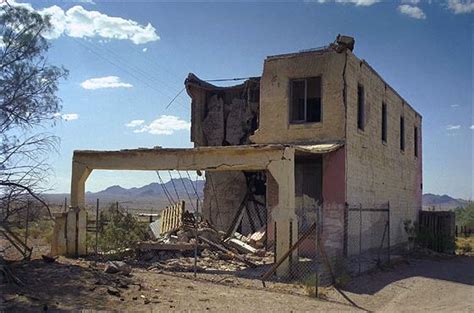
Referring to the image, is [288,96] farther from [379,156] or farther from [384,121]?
[384,121]

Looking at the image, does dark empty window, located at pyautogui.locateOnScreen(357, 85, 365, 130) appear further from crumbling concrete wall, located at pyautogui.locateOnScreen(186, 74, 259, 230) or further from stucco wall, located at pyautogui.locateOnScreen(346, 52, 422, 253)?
crumbling concrete wall, located at pyautogui.locateOnScreen(186, 74, 259, 230)

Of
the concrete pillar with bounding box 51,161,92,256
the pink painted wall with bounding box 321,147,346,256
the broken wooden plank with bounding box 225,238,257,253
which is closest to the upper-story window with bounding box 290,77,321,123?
the pink painted wall with bounding box 321,147,346,256

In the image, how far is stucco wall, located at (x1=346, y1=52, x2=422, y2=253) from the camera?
19.2 m

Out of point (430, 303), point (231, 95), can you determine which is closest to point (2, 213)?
point (430, 303)

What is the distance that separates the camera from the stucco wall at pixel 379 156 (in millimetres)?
19250

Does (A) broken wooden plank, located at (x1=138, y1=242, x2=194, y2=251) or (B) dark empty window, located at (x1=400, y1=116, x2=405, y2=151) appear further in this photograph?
(B) dark empty window, located at (x1=400, y1=116, x2=405, y2=151)

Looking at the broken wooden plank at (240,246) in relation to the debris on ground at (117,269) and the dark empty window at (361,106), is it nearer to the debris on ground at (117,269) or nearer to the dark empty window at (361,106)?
the dark empty window at (361,106)

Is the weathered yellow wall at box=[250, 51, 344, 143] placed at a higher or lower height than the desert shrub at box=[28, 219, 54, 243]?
higher

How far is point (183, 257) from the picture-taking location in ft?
60.4

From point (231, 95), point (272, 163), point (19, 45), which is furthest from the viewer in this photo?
point (231, 95)

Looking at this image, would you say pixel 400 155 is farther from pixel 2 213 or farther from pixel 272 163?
pixel 2 213

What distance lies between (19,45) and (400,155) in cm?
1810

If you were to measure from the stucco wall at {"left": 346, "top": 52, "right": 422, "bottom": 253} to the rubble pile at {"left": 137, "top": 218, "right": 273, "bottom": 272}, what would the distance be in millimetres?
3650

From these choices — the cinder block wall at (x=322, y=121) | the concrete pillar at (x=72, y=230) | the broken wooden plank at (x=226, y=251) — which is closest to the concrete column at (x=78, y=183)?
the concrete pillar at (x=72, y=230)
